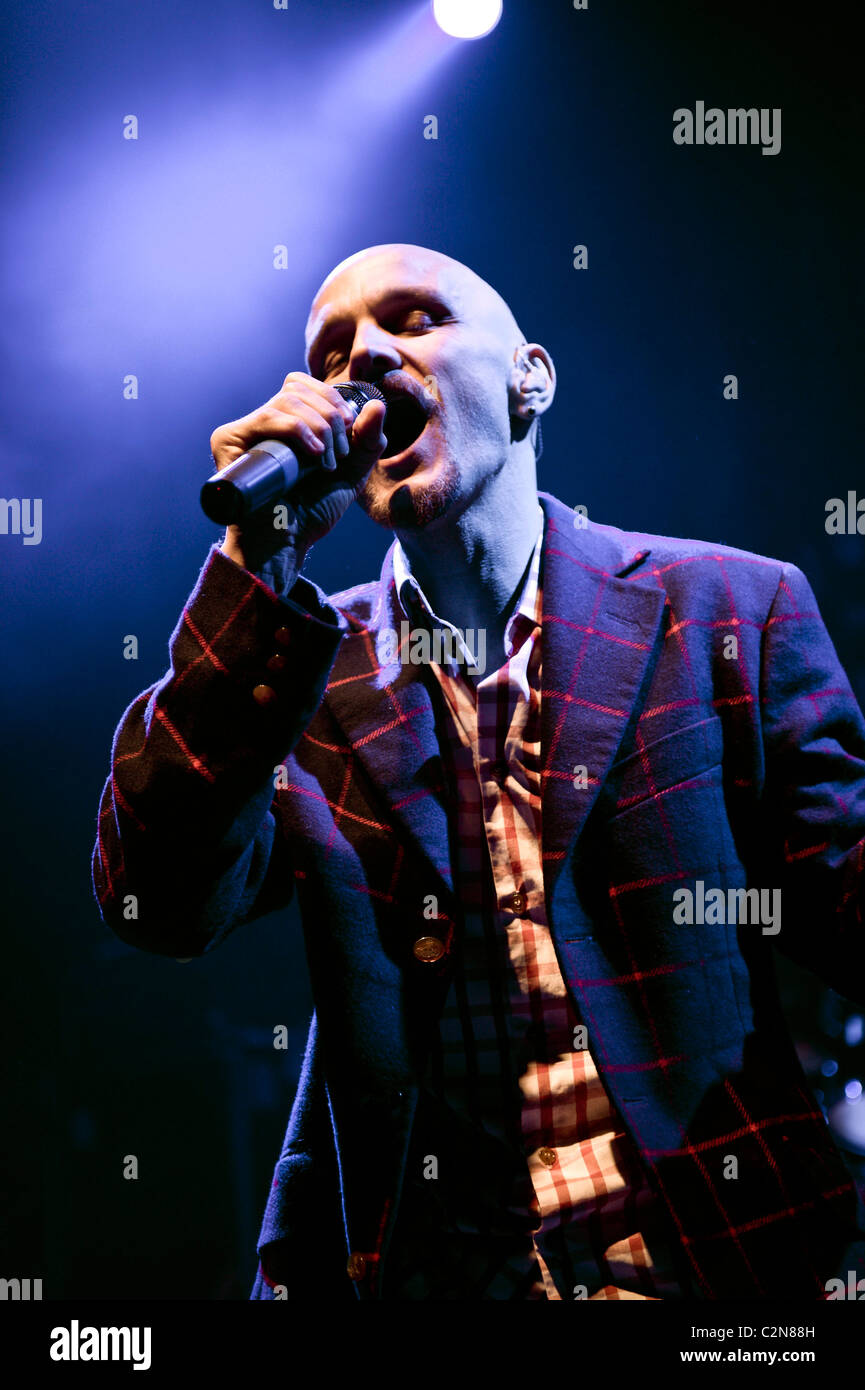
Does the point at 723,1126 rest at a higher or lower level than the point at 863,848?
lower

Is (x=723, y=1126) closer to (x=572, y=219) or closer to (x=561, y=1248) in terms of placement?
(x=561, y=1248)

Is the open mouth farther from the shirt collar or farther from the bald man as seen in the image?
the shirt collar

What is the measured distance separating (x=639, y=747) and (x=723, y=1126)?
1.55 ft

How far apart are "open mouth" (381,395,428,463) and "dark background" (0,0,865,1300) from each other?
1.36 ft

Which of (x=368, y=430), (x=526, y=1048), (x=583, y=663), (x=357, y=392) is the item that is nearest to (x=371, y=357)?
(x=357, y=392)

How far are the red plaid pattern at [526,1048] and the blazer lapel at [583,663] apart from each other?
10 centimetres

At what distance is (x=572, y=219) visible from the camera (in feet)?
5.80

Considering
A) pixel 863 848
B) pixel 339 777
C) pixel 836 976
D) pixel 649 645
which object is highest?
pixel 649 645

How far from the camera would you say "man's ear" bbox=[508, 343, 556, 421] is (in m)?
1.62

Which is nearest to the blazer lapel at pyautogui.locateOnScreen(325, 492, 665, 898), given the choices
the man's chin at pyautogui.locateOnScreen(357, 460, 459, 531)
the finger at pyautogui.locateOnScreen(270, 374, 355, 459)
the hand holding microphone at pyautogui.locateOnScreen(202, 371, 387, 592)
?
the man's chin at pyautogui.locateOnScreen(357, 460, 459, 531)

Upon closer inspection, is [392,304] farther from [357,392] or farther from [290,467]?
[290,467]
